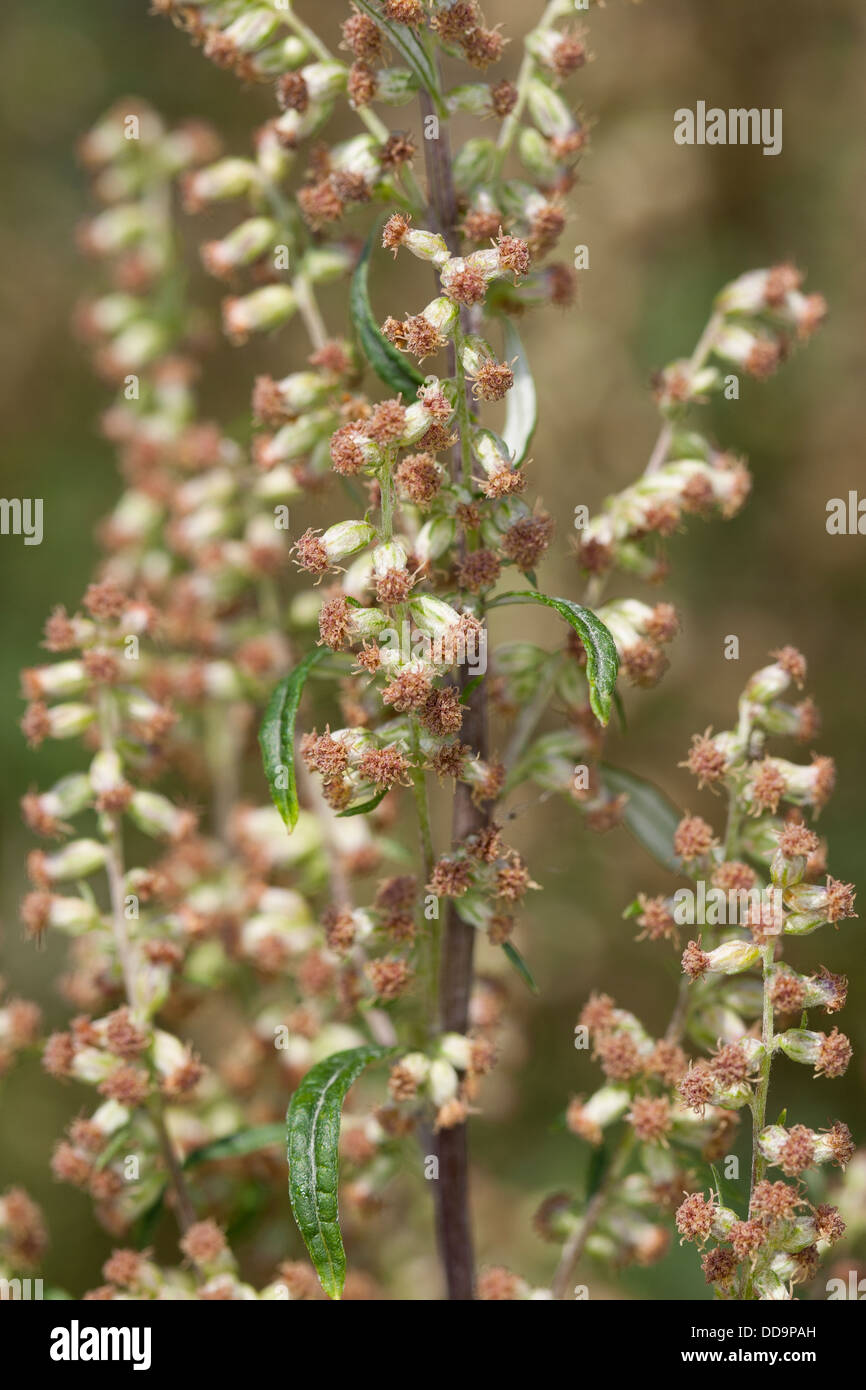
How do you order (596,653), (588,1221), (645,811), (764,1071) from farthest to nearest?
(645,811) → (588,1221) → (764,1071) → (596,653)

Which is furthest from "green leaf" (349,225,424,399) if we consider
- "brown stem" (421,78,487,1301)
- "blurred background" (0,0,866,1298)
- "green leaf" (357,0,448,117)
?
"blurred background" (0,0,866,1298)

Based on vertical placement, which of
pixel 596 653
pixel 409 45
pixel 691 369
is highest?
pixel 409 45

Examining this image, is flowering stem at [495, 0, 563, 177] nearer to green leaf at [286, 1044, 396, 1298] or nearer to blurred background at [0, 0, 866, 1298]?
green leaf at [286, 1044, 396, 1298]

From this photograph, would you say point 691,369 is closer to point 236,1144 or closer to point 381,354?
point 381,354

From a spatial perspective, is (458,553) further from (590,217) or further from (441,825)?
(590,217)

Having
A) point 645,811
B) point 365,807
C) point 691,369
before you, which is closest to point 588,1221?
point 645,811

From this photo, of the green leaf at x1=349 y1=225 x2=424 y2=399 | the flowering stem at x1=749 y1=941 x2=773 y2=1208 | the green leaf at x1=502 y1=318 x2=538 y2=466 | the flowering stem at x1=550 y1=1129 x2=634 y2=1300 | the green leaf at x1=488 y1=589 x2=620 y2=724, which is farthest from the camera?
the flowering stem at x1=550 y1=1129 x2=634 y2=1300

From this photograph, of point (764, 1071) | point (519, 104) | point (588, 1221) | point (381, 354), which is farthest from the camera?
point (588, 1221)
